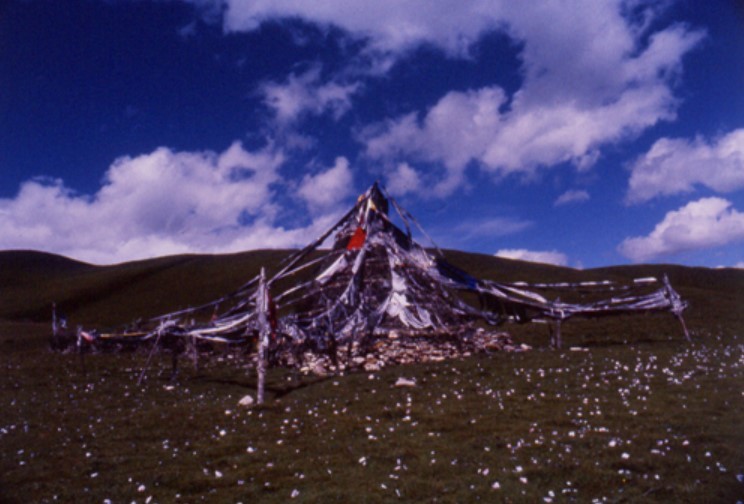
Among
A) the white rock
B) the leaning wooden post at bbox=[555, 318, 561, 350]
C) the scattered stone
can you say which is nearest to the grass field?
the white rock

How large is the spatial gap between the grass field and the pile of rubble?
4.93 ft

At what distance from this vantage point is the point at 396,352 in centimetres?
2553

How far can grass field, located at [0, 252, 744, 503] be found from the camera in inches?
346

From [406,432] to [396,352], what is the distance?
43.8 feet

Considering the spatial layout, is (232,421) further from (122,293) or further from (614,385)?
(122,293)

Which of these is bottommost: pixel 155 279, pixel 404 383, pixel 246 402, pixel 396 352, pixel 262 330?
pixel 404 383

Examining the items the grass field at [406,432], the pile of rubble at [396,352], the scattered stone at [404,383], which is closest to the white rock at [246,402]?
the grass field at [406,432]

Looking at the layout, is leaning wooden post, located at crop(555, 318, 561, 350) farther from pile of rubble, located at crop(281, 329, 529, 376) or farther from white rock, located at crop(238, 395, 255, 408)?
white rock, located at crop(238, 395, 255, 408)

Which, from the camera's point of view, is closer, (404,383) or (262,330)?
(262,330)

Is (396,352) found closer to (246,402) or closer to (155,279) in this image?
(246,402)

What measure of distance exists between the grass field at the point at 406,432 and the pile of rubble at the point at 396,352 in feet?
4.93

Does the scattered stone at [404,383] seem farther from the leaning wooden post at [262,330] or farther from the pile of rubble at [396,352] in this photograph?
the leaning wooden post at [262,330]

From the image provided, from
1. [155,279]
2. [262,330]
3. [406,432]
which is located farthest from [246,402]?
[155,279]

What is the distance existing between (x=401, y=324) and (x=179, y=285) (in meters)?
71.1
